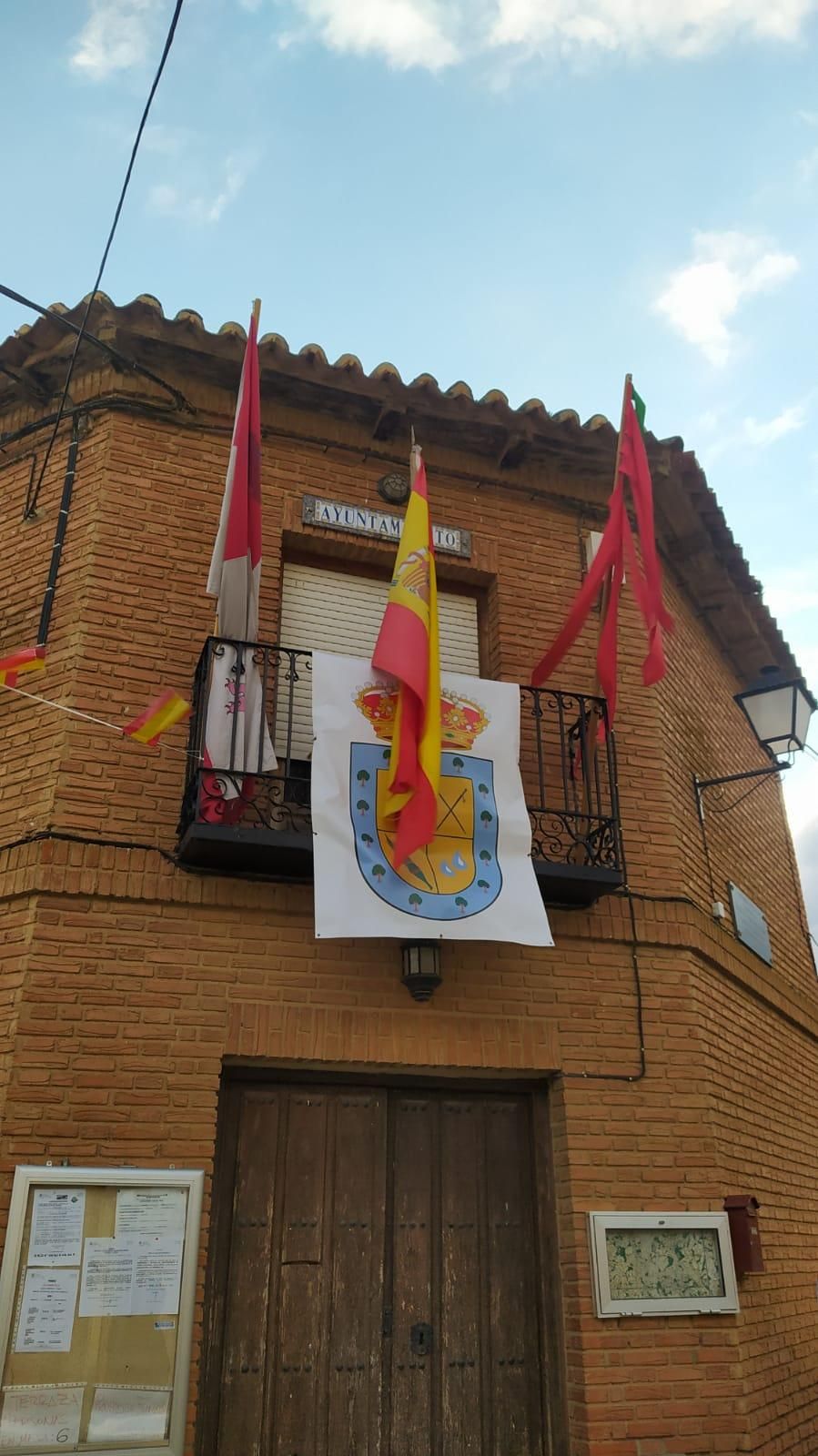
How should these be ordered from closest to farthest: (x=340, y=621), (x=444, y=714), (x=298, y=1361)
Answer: (x=298, y=1361) → (x=444, y=714) → (x=340, y=621)

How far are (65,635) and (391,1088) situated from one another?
292 centimetres

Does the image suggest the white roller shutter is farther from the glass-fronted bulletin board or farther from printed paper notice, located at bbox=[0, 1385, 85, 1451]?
printed paper notice, located at bbox=[0, 1385, 85, 1451]

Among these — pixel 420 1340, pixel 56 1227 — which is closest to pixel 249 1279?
pixel 420 1340

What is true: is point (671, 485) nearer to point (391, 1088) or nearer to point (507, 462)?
point (507, 462)

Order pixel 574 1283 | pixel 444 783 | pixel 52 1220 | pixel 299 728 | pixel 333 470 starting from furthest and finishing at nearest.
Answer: pixel 333 470 → pixel 299 728 → pixel 444 783 → pixel 574 1283 → pixel 52 1220

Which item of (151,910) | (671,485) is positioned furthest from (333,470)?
(151,910)

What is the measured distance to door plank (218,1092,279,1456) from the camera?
4.52 m

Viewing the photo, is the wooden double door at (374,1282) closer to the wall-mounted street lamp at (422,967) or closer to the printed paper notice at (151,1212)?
the printed paper notice at (151,1212)

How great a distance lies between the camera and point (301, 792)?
5.42 meters

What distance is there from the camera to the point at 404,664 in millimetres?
5078

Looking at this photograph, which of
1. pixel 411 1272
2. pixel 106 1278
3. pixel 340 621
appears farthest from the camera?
pixel 340 621

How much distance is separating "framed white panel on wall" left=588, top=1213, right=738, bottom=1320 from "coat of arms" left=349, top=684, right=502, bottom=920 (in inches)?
65.2

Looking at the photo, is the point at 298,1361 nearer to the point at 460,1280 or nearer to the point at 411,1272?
the point at 411,1272

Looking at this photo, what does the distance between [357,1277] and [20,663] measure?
343 cm
